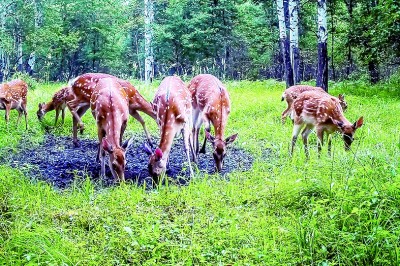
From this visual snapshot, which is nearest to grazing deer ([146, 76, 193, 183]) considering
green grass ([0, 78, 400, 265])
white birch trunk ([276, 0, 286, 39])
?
green grass ([0, 78, 400, 265])

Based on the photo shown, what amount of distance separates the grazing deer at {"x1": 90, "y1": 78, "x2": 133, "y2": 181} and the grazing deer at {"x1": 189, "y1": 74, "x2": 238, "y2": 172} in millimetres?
1358

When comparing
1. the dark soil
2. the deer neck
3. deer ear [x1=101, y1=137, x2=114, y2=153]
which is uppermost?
the deer neck

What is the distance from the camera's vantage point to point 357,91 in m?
15.8

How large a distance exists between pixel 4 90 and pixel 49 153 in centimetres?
330

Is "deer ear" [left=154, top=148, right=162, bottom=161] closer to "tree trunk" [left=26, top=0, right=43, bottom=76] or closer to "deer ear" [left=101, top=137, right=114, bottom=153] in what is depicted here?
"deer ear" [left=101, top=137, right=114, bottom=153]

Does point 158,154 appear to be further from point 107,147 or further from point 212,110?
point 212,110

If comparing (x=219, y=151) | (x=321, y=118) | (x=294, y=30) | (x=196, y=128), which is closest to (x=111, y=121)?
(x=219, y=151)

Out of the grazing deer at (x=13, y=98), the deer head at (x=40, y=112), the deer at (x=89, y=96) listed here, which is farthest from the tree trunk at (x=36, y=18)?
the deer at (x=89, y=96)

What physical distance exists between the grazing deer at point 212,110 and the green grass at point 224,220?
897 millimetres

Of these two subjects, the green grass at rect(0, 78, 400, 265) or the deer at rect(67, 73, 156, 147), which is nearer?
the green grass at rect(0, 78, 400, 265)

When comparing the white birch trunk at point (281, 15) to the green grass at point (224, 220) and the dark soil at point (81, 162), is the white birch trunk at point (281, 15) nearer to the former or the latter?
the dark soil at point (81, 162)

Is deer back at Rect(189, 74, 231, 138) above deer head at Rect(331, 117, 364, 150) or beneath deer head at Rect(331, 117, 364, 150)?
above

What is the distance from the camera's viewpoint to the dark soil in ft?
23.4

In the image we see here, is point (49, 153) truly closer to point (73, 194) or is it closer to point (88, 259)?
point (73, 194)
